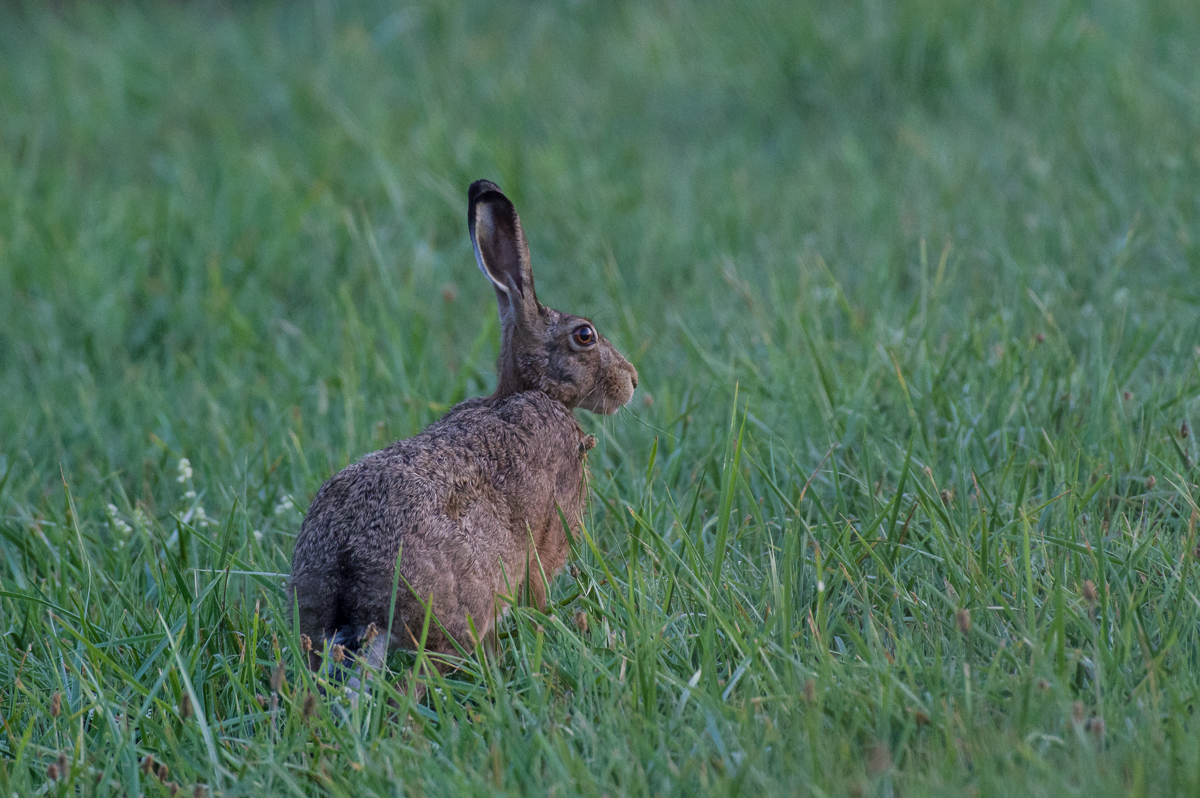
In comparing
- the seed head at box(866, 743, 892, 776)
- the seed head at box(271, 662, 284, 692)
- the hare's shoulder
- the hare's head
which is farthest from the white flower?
the seed head at box(866, 743, 892, 776)

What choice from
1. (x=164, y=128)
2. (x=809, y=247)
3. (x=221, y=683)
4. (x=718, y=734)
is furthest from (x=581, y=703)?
(x=164, y=128)

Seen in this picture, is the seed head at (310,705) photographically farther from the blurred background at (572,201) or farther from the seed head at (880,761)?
the blurred background at (572,201)

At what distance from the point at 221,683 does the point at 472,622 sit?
2.12ft

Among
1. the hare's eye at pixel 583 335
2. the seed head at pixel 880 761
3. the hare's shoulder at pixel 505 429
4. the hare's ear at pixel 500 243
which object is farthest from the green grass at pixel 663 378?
the hare's ear at pixel 500 243

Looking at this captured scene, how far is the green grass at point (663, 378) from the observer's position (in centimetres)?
264

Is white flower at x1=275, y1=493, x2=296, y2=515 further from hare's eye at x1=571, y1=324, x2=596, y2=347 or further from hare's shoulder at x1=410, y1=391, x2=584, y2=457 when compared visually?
hare's eye at x1=571, y1=324, x2=596, y2=347

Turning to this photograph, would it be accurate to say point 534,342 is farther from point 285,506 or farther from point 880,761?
point 880,761

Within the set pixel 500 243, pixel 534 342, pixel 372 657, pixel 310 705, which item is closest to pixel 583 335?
pixel 534 342

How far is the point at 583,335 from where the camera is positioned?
3.69 meters

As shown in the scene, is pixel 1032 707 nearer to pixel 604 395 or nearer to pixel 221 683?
pixel 604 395

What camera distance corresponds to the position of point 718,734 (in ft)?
8.38

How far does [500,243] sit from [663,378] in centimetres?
109

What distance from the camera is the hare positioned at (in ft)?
9.62

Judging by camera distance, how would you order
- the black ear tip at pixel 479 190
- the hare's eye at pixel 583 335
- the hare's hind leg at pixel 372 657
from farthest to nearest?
the hare's eye at pixel 583 335
the black ear tip at pixel 479 190
the hare's hind leg at pixel 372 657
